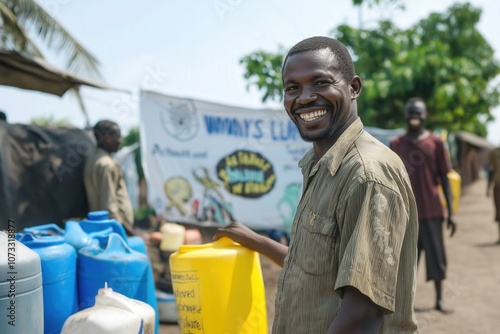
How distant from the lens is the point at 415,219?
4.59 feet

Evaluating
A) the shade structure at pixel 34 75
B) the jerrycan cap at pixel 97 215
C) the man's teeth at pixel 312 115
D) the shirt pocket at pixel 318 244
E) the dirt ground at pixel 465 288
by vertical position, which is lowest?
the dirt ground at pixel 465 288

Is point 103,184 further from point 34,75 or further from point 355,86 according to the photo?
point 355,86

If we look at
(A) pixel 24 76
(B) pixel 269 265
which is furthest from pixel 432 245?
(A) pixel 24 76

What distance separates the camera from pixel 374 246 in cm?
126

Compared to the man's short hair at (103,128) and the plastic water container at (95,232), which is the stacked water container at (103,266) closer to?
the plastic water container at (95,232)

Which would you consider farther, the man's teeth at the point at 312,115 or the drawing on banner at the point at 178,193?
the drawing on banner at the point at 178,193

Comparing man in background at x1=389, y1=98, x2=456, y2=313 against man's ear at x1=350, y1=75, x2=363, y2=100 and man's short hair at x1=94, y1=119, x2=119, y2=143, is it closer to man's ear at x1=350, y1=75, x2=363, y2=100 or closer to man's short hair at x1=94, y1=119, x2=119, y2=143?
man's short hair at x1=94, y1=119, x2=119, y2=143

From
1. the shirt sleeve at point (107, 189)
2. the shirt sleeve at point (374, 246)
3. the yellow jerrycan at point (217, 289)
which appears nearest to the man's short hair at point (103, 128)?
the shirt sleeve at point (107, 189)

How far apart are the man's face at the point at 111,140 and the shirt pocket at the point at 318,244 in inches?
123

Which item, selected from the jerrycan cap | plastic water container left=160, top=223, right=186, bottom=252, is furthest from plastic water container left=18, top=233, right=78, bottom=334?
plastic water container left=160, top=223, right=186, bottom=252

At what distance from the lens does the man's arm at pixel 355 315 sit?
1.25m

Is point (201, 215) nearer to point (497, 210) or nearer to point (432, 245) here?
point (432, 245)

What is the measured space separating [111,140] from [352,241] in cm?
335

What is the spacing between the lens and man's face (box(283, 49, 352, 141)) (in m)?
1.48
